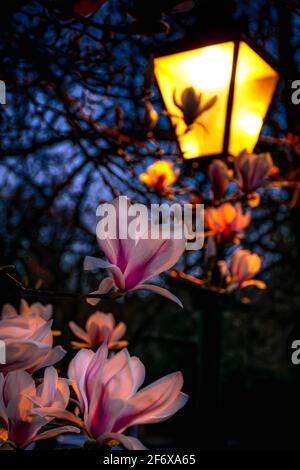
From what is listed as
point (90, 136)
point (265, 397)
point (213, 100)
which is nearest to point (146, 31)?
point (213, 100)

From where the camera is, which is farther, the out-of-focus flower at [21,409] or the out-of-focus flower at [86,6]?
the out-of-focus flower at [86,6]

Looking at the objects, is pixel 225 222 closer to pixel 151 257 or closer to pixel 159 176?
pixel 159 176

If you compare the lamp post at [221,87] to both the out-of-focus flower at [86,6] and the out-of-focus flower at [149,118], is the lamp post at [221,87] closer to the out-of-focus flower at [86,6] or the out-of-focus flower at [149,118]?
the out-of-focus flower at [149,118]

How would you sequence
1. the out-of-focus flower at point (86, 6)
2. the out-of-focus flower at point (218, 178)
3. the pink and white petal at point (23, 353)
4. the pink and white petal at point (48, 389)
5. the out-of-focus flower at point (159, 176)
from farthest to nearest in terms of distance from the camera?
the out-of-focus flower at point (159, 176)
the out-of-focus flower at point (218, 178)
the out-of-focus flower at point (86, 6)
the pink and white petal at point (48, 389)
the pink and white petal at point (23, 353)

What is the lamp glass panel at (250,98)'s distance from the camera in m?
2.41

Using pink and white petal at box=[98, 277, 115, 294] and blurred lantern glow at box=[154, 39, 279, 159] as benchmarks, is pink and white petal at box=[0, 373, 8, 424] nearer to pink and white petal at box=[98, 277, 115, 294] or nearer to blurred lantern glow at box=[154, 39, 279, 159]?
pink and white petal at box=[98, 277, 115, 294]

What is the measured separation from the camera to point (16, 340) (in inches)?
29.7

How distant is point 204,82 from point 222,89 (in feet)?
0.29

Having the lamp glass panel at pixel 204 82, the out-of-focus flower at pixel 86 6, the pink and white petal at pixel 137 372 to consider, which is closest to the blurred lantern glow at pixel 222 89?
the lamp glass panel at pixel 204 82

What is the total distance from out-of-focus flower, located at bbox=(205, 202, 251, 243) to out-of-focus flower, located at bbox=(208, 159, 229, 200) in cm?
7

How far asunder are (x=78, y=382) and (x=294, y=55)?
5.41 m

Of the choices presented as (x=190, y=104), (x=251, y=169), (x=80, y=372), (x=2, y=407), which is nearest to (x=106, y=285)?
(x=80, y=372)

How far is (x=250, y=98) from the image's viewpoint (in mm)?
2508
